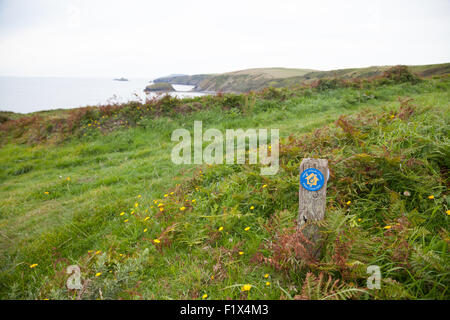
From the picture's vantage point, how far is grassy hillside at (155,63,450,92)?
681 inches

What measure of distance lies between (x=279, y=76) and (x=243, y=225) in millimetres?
43524

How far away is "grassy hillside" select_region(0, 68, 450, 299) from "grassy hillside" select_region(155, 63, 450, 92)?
9.96 metres

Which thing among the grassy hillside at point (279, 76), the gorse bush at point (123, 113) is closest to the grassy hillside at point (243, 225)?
the gorse bush at point (123, 113)

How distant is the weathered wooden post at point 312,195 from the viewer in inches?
89.4

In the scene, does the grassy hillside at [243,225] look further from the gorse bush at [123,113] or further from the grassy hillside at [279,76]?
the grassy hillside at [279,76]

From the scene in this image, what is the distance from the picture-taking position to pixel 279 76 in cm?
4297

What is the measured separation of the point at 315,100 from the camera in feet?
42.1

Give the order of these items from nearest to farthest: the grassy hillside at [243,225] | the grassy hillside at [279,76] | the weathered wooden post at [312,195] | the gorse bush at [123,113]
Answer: the weathered wooden post at [312,195] → the grassy hillside at [243,225] → the gorse bush at [123,113] → the grassy hillside at [279,76]

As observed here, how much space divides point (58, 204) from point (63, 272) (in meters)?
3.03

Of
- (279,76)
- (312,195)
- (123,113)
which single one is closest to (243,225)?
(312,195)

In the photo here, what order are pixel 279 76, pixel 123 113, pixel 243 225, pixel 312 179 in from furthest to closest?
pixel 279 76 < pixel 123 113 < pixel 243 225 < pixel 312 179

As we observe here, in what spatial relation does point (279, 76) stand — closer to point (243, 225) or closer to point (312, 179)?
point (243, 225)
